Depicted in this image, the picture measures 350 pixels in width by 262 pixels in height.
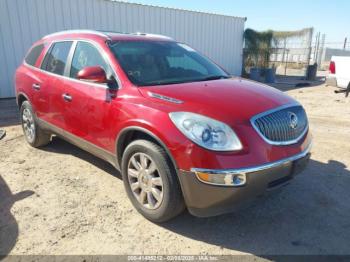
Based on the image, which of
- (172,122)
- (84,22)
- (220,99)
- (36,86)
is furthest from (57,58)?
(84,22)

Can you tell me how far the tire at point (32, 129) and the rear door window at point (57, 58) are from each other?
842mm

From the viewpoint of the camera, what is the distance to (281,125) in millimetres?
2760

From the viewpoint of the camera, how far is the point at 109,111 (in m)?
3.21

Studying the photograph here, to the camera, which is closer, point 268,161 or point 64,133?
point 268,161

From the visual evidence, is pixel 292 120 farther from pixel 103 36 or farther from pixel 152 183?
pixel 103 36

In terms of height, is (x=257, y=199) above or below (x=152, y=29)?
below

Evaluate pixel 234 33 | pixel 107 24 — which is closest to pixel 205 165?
pixel 107 24

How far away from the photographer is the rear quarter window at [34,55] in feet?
15.9

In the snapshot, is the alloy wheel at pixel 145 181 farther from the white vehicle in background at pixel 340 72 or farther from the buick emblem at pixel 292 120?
the white vehicle in background at pixel 340 72

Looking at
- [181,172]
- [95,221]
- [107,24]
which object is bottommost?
[95,221]

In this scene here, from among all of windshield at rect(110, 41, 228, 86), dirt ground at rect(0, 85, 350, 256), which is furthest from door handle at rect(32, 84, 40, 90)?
windshield at rect(110, 41, 228, 86)

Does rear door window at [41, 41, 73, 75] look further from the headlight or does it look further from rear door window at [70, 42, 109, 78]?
the headlight

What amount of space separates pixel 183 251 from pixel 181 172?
2.34 feet

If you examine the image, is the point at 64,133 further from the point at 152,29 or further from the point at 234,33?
the point at 234,33
